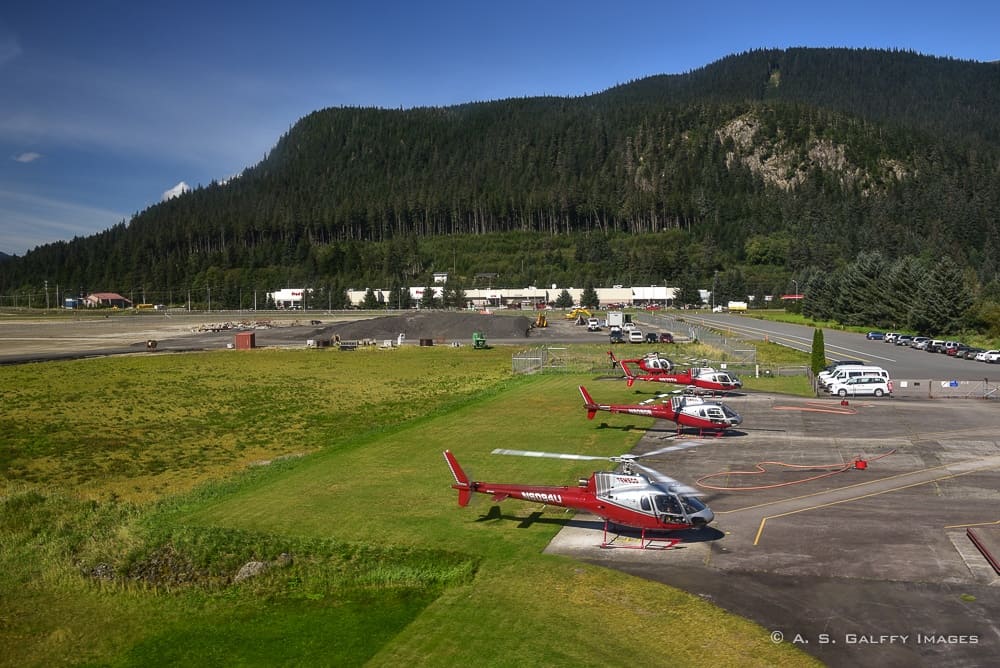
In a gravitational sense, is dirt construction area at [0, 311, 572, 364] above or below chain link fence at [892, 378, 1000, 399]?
above

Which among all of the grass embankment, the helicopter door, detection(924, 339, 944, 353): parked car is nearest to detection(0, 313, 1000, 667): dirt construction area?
the helicopter door

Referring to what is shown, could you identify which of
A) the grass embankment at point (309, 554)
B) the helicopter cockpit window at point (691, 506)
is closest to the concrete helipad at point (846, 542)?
the helicopter cockpit window at point (691, 506)

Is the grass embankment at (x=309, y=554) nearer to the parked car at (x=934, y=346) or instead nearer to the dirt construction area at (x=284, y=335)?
the dirt construction area at (x=284, y=335)

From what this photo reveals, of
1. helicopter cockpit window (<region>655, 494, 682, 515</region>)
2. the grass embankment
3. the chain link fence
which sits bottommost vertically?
the grass embankment

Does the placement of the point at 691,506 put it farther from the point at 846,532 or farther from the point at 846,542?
the point at 846,532

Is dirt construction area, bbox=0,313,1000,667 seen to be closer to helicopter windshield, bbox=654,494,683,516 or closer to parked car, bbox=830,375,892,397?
helicopter windshield, bbox=654,494,683,516

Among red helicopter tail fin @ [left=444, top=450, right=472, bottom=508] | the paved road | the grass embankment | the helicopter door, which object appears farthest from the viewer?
the paved road

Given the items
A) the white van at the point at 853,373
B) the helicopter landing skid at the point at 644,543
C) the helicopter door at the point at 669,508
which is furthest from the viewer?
the white van at the point at 853,373
